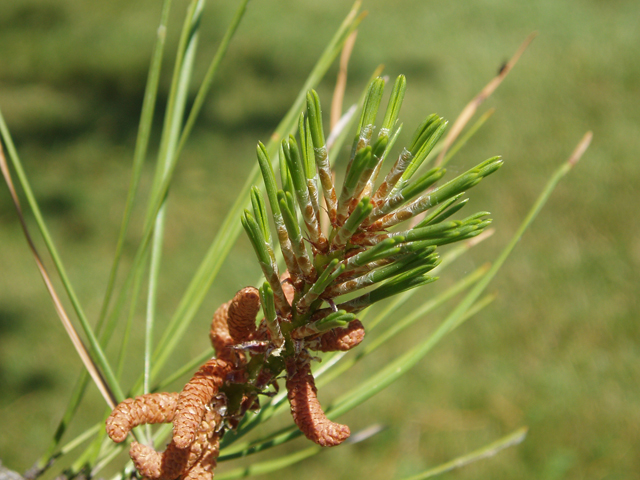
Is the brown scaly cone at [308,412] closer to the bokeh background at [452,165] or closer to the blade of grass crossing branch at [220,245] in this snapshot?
the blade of grass crossing branch at [220,245]

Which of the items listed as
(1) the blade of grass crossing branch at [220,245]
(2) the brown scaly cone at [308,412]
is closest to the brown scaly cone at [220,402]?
(2) the brown scaly cone at [308,412]

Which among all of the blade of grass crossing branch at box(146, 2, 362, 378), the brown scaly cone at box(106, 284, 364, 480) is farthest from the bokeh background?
the brown scaly cone at box(106, 284, 364, 480)

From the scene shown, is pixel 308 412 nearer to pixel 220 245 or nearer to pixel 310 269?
pixel 310 269

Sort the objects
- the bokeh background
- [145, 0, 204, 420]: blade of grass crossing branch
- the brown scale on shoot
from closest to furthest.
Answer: the brown scale on shoot, [145, 0, 204, 420]: blade of grass crossing branch, the bokeh background

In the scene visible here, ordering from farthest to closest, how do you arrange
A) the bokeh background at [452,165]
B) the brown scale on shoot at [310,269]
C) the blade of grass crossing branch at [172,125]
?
the bokeh background at [452,165], the blade of grass crossing branch at [172,125], the brown scale on shoot at [310,269]

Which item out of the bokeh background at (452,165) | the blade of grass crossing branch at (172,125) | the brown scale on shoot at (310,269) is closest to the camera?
the brown scale on shoot at (310,269)

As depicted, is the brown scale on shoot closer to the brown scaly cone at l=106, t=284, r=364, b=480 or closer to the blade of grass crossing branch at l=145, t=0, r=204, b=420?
the brown scaly cone at l=106, t=284, r=364, b=480

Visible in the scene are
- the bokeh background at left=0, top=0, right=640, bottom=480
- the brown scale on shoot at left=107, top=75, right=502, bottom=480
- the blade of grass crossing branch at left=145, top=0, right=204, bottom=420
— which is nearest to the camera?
the brown scale on shoot at left=107, top=75, right=502, bottom=480
